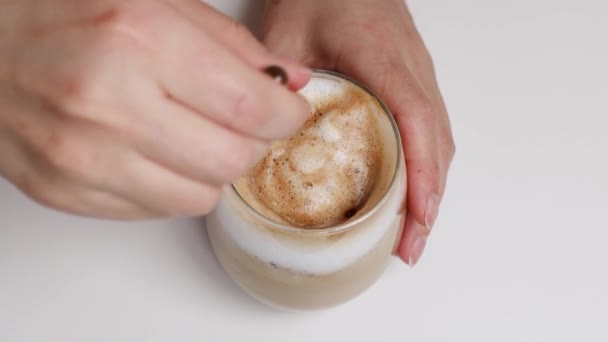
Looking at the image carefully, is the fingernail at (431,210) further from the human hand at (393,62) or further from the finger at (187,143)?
the finger at (187,143)

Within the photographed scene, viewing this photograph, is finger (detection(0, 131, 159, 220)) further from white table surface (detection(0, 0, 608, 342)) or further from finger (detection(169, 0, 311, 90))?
white table surface (detection(0, 0, 608, 342))

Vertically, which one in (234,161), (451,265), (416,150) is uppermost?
(234,161)

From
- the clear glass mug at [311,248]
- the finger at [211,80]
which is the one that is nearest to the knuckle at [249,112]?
the finger at [211,80]

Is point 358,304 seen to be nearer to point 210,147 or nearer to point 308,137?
point 308,137

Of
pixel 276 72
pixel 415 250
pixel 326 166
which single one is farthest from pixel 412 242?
pixel 276 72

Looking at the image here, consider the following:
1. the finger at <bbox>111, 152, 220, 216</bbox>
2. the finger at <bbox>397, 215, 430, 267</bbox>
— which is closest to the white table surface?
the finger at <bbox>397, 215, 430, 267</bbox>

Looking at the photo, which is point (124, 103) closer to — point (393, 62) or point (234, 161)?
point (234, 161)


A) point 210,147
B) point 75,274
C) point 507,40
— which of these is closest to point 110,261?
point 75,274
